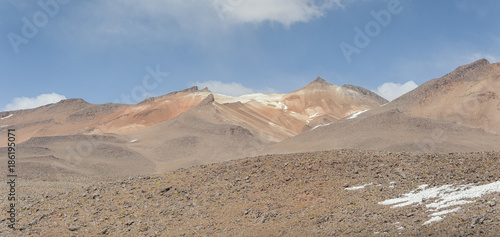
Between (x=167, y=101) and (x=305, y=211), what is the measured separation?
122 metres

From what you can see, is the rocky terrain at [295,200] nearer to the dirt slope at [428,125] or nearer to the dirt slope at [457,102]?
the dirt slope at [428,125]

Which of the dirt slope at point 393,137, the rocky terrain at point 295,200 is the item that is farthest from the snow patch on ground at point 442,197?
the dirt slope at point 393,137

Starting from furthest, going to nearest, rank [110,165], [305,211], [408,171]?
[110,165], [408,171], [305,211]

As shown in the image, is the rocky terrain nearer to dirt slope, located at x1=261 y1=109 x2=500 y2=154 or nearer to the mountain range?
the mountain range

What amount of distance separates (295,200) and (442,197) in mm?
5638

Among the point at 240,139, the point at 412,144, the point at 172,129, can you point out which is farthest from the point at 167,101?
the point at 412,144

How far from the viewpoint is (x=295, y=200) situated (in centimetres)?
1786

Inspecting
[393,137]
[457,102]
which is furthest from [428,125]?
[457,102]

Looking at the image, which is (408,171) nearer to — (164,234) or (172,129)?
(164,234)

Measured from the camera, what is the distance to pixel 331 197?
17234mm

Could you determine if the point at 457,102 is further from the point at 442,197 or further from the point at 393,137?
the point at 442,197

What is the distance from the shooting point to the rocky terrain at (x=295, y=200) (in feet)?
43.7

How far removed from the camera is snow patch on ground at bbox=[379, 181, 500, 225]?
43.9 feet

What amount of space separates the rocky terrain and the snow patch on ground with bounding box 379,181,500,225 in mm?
33
